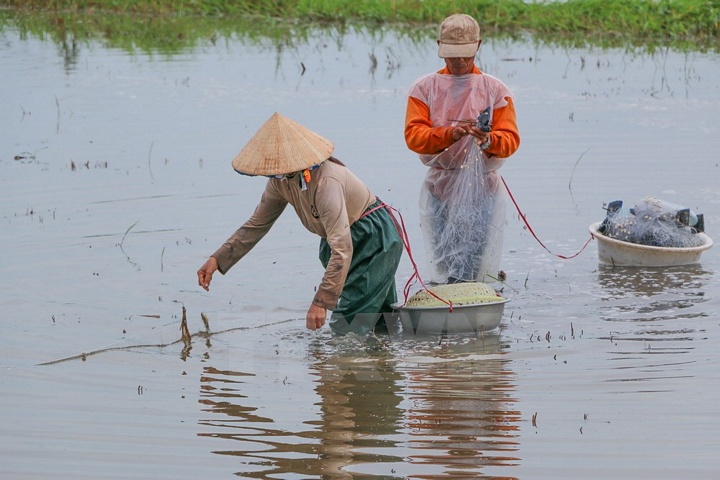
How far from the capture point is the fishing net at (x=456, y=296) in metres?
5.89

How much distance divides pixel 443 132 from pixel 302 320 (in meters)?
1.24

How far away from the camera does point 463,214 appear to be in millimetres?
6543

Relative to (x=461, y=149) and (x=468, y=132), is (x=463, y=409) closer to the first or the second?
(x=468, y=132)

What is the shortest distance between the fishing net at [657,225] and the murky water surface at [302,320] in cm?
20

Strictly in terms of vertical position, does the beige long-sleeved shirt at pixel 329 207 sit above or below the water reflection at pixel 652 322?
above

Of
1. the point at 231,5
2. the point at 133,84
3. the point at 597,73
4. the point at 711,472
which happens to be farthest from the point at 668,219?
the point at 231,5

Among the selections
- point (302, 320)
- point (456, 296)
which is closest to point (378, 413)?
point (456, 296)

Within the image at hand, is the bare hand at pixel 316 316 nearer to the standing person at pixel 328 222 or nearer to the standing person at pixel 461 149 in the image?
the standing person at pixel 328 222

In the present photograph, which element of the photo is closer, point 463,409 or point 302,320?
point 463,409

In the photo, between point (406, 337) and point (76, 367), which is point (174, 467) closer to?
point (76, 367)

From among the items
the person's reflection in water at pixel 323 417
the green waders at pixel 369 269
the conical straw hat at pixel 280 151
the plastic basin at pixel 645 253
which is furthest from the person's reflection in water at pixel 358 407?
the plastic basin at pixel 645 253

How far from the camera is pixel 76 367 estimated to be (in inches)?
223

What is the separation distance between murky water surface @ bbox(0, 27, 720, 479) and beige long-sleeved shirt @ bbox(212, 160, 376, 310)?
47 cm

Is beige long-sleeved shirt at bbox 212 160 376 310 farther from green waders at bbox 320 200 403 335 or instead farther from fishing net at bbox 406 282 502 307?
fishing net at bbox 406 282 502 307
